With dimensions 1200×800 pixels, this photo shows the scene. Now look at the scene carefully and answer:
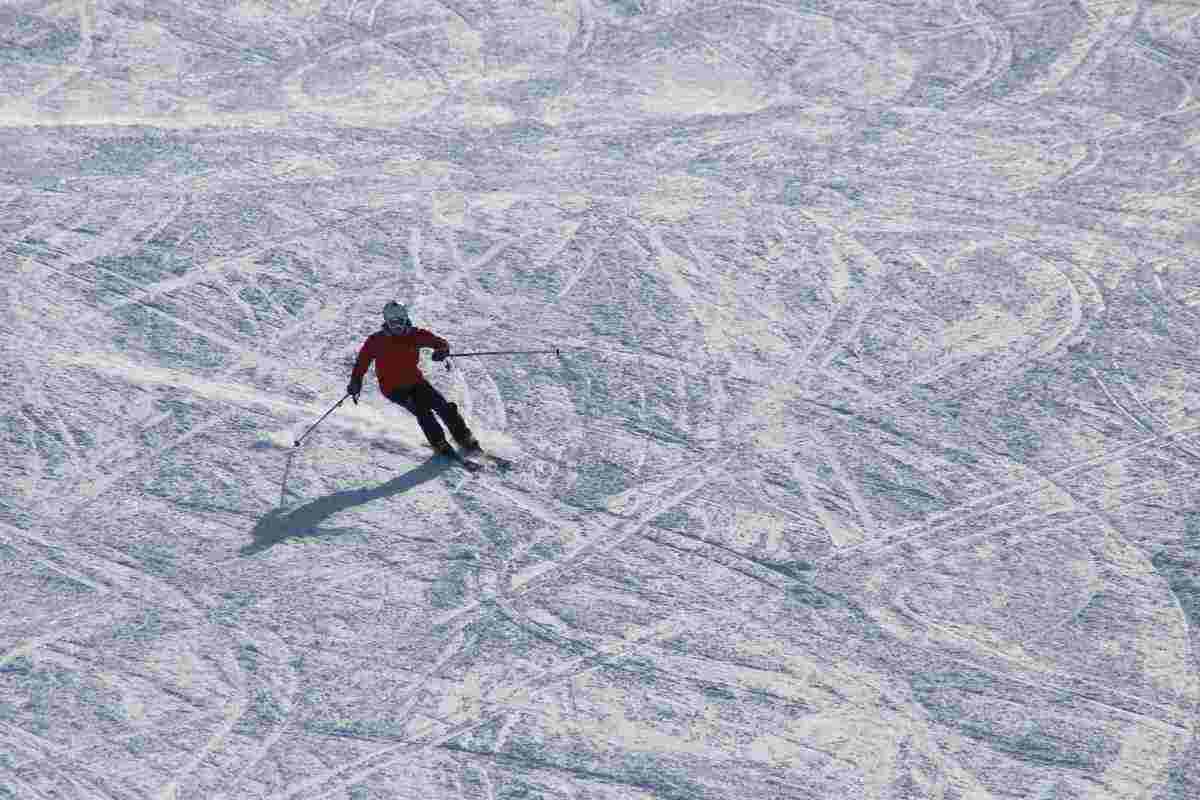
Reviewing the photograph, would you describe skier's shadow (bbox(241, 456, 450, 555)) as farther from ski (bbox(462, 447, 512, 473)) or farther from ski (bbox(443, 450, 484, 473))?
ski (bbox(462, 447, 512, 473))

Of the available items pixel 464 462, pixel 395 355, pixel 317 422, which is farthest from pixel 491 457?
pixel 317 422

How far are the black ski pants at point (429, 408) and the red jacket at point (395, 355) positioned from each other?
0.16 ft

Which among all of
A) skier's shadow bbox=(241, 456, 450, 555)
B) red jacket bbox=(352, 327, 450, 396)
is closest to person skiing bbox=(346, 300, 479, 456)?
red jacket bbox=(352, 327, 450, 396)

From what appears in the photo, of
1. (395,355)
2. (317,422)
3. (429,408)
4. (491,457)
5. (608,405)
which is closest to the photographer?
(395,355)

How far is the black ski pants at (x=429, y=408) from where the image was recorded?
32.0 feet

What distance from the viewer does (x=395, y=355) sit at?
9641mm

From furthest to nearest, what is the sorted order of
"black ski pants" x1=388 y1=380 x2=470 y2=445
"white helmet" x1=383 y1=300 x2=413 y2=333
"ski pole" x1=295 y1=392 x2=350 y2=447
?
"ski pole" x1=295 y1=392 x2=350 y2=447
"black ski pants" x1=388 y1=380 x2=470 y2=445
"white helmet" x1=383 y1=300 x2=413 y2=333

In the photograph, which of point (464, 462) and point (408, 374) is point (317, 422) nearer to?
point (408, 374)

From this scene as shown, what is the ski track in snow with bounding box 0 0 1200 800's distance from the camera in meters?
7.83

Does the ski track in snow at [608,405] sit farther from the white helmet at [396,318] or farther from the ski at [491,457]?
the white helmet at [396,318]

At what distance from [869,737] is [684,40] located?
1010 centimetres

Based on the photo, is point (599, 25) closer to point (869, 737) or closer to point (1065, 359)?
point (1065, 359)

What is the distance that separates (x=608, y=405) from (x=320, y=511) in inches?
83.0

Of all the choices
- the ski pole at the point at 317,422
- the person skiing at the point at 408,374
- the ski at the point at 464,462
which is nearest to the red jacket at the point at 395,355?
the person skiing at the point at 408,374
